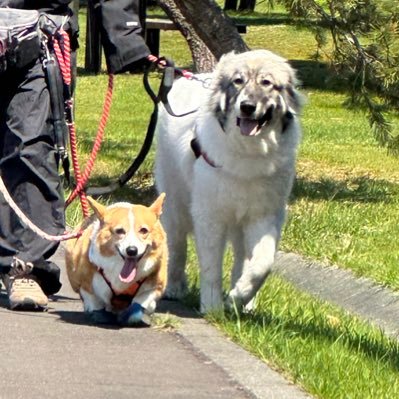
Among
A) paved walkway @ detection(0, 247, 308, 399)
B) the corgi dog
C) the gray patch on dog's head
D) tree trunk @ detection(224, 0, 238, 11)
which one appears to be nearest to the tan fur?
the corgi dog

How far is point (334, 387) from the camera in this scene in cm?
510

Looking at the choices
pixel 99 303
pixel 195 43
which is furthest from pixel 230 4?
pixel 99 303

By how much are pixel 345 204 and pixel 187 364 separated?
6.03m

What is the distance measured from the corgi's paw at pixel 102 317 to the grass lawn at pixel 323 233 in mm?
535

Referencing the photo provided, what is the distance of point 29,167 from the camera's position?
6.58 metres

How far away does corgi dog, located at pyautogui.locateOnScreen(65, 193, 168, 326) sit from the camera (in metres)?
5.96

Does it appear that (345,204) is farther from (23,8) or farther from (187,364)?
(187,364)

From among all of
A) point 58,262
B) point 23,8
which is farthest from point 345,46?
point 23,8

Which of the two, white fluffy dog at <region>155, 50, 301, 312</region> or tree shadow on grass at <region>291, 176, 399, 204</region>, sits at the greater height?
white fluffy dog at <region>155, 50, 301, 312</region>

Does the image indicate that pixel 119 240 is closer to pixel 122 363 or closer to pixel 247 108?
pixel 122 363

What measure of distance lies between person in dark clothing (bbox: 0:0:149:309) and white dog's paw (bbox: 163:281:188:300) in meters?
0.77

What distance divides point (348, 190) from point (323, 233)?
2.42 metres

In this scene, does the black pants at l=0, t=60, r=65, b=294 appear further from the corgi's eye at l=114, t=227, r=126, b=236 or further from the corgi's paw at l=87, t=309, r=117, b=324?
the corgi's eye at l=114, t=227, r=126, b=236

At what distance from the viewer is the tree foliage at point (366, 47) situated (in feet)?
34.7
